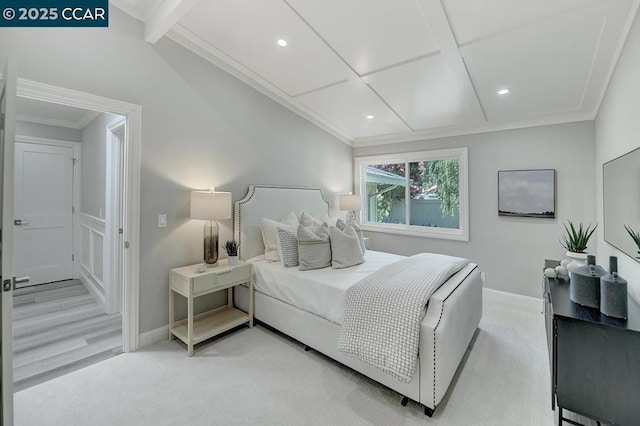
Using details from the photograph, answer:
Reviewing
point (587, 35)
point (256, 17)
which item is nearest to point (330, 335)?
point (256, 17)

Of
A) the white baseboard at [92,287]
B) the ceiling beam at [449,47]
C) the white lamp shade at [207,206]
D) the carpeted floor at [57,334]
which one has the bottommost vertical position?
the carpeted floor at [57,334]

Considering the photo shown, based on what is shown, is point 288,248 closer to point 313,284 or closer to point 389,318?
point 313,284

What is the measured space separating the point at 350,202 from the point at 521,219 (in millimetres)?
2457

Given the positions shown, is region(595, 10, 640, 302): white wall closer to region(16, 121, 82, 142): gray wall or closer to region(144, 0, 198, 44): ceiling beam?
region(144, 0, 198, 44): ceiling beam

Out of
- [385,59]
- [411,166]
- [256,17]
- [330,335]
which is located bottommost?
[330,335]

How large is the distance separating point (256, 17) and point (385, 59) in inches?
49.3

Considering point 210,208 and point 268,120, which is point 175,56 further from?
point 210,208

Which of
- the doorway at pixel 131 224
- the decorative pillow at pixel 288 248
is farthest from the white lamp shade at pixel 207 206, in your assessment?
the decorative pillow at pixel 288 248

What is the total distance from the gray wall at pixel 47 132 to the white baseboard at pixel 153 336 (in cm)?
372

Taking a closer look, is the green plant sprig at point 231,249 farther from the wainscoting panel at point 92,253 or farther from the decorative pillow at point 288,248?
the wainscoting panel at point 92,253

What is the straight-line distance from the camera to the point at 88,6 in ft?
7.44

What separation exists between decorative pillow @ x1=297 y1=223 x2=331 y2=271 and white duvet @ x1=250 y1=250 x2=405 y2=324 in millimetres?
83

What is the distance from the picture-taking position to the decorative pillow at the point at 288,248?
2961 mm

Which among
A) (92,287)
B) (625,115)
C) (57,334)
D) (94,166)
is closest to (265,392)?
(57,334)
